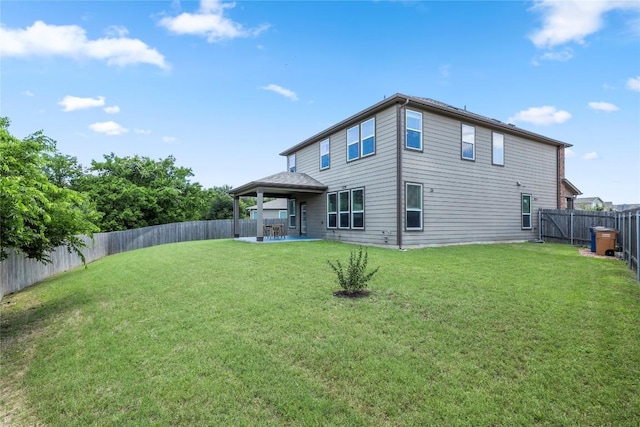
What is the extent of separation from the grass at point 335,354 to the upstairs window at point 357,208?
6760mm

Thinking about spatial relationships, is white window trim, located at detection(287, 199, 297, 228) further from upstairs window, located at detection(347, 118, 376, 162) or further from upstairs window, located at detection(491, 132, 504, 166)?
upstairs window, located at detection(491, 132, 504, 166)

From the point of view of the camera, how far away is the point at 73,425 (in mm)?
2760

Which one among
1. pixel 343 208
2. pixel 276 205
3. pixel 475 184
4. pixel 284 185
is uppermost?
pixel 284 185

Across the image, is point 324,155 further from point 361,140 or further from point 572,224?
point 572,224

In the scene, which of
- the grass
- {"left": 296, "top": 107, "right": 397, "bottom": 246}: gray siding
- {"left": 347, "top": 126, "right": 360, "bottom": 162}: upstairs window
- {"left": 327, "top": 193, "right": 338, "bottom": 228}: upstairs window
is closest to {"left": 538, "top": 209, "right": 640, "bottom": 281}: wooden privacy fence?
{"left": 296, "top": 107, "right": 397, "bottom": 246}: gray siding

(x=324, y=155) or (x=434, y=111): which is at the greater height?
(x=434, y=111)

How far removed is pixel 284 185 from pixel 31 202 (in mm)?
9829

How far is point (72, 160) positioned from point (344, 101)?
2583 cm

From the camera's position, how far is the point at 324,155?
16.0 metres

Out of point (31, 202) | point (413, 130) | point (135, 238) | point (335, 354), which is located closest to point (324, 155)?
point (413, 130)

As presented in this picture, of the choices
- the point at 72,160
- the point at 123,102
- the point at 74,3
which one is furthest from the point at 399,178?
the point at 72,160

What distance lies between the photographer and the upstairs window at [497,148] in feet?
46.4

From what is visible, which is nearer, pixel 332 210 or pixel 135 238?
pixel 332 210

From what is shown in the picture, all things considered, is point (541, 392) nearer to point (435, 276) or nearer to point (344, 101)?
point (435, 276)
